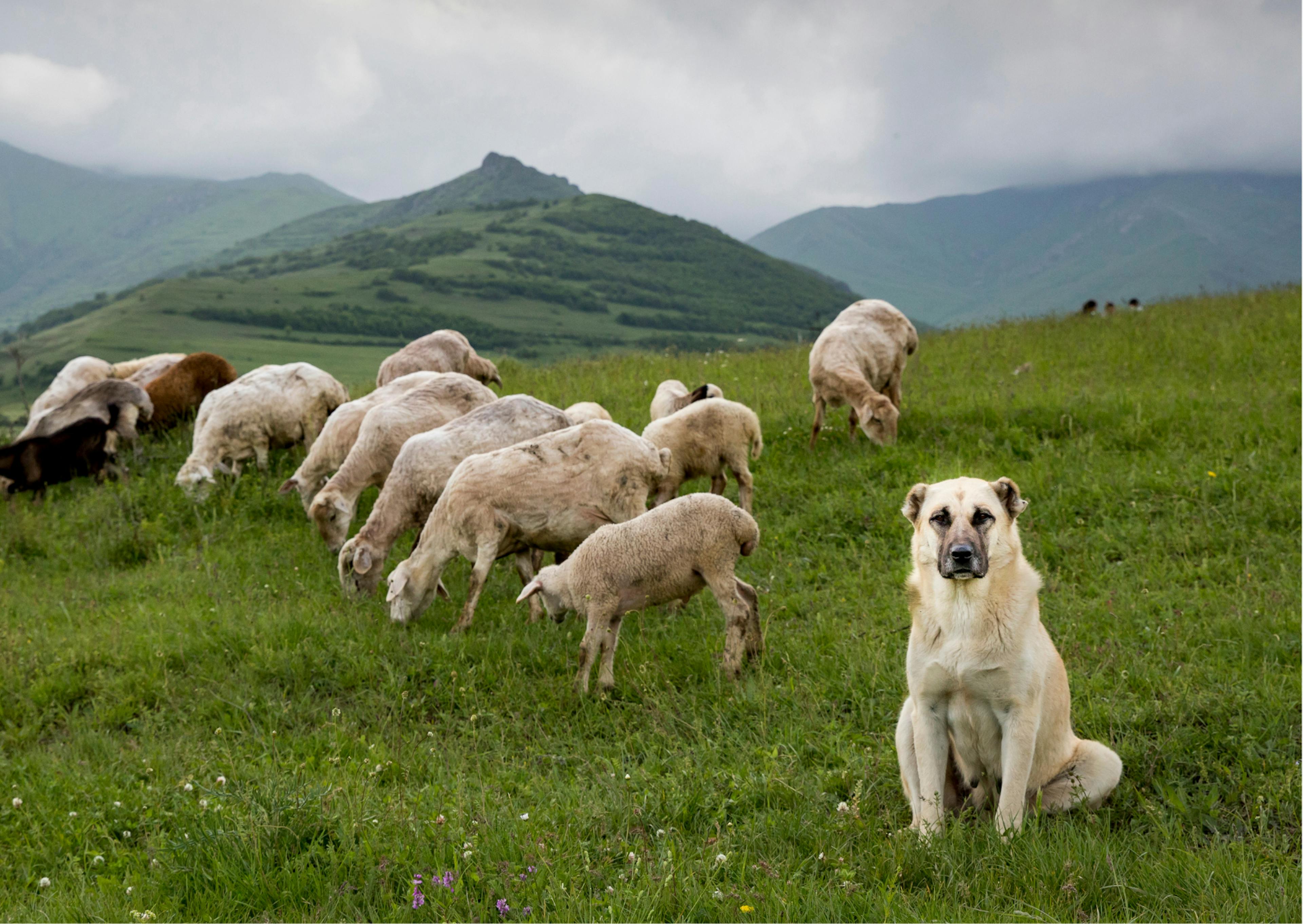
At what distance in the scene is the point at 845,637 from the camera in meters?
6.89

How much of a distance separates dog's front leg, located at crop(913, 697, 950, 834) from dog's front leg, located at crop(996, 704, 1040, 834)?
267 millimetres

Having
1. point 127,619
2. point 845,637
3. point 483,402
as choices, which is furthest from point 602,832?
point 483,402

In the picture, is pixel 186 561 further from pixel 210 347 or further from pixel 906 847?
pixel 210 347

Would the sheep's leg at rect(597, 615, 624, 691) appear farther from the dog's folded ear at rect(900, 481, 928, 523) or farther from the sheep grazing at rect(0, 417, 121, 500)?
the sheep grazing at rect(0, 417, 121, 500)

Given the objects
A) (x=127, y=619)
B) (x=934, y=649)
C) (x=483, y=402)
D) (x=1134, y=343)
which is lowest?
(x=127, y=619)

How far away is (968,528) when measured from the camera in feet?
13.3

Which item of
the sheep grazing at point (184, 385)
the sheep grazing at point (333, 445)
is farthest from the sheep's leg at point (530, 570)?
the sheep grazing at point (184, 385)

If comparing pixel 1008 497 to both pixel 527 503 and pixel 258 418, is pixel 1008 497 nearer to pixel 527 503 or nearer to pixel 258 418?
→ pixel 527 503

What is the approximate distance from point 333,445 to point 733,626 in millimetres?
6113

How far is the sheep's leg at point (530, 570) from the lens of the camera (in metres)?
7.89

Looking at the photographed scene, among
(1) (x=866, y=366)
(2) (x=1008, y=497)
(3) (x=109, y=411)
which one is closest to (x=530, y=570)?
(2) (x=1008, y=497)

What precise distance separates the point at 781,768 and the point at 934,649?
141cm

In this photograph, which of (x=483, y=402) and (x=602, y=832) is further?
(x=483, y=402)

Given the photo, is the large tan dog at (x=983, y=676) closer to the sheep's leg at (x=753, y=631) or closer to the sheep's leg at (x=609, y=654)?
the sheep's leg at (x=753, y=631)
